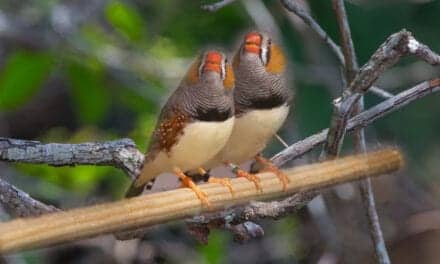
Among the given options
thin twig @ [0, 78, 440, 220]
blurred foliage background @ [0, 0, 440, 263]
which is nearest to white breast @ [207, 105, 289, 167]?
thin twig @ [0, 78, 440, 220]

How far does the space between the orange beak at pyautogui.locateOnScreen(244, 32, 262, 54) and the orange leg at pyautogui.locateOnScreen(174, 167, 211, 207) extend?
0.08m

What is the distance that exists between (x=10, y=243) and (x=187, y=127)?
0.15 meters

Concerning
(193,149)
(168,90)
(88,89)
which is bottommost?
(88,89)

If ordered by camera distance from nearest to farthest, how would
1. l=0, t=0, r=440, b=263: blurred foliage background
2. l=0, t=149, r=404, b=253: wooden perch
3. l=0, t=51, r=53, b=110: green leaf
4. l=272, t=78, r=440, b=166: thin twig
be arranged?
Answer: l=0, t=149, r=404, b=253: wooden perch → l=272, t=78, r=440, b=166: thin twig → l=0, t=0, r=440, b=263: blurred foliage background → l=0, t=51, r=53, b=110: green leaf

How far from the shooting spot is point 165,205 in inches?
22.3

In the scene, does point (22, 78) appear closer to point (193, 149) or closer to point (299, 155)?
point (299, 155)

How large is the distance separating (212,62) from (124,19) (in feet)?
3.62

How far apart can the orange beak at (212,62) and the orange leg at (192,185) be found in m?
0.07

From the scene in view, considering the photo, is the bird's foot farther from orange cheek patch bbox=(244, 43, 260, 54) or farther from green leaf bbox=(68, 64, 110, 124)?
green leaf bbox=(68, 64, 110, 124)

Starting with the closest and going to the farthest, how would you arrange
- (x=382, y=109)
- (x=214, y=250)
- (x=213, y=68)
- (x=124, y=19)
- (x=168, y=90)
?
(x=213, y=68)
(x=382, y=109)
(x=168, y=90)
(x=214, y=250)
(x=124, y=19)

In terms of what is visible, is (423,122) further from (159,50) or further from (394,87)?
(159,50)

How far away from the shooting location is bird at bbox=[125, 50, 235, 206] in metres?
0.57

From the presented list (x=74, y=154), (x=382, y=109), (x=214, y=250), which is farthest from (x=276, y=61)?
(x=214, y=250)

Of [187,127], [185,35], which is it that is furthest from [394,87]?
[187,127]
